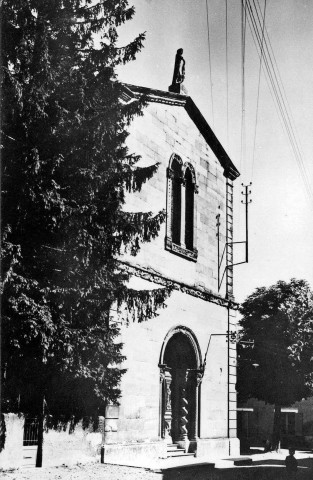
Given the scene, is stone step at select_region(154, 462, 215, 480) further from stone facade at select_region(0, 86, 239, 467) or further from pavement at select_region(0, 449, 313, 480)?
stone facade at select_region(0, 86, 239, 467)

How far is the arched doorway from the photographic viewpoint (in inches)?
643

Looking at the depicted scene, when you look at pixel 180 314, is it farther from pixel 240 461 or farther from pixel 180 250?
pixel 240 461

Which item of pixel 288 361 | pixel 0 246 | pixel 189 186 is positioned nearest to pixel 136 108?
pixel 0 246

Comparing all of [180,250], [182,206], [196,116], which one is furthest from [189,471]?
[196,116]

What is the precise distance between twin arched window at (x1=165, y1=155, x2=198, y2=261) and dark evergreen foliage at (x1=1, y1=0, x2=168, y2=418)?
680 centimetres

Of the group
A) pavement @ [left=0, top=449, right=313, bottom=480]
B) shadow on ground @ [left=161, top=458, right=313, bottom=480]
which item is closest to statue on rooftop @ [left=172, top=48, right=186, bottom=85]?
pavement @ [left=0, top=449, right=313, bottom=480]

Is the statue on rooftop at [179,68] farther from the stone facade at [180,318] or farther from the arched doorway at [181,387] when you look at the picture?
the arched doorway at [181,387]

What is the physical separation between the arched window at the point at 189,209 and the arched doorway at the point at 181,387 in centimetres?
294

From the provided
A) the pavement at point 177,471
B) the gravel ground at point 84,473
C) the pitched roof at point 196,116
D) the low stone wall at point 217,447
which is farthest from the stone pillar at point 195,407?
the pitched roof at point 196,116

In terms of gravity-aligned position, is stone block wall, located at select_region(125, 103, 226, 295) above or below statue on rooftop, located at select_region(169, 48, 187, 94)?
below

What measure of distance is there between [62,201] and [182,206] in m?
9.30

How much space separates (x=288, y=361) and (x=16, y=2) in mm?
21033

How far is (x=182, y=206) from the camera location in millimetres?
17891

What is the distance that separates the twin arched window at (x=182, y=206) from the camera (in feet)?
56.7
